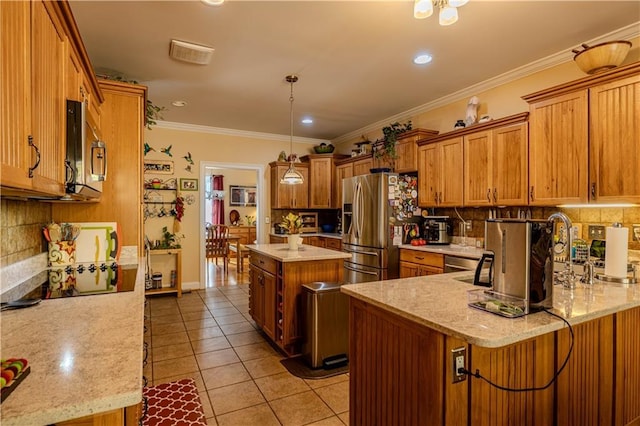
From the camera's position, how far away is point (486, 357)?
137 centimetres

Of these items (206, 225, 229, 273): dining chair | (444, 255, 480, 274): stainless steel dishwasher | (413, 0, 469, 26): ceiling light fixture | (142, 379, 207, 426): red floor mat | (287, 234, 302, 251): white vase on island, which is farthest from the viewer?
(206, 225, 229, 273): dining chair

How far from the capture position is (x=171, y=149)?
552cm

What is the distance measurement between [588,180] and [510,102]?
1372 millimetres

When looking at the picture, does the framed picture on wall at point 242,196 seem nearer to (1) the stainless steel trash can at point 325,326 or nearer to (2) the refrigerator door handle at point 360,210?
(2) the refrigerator door handle at point 360,210

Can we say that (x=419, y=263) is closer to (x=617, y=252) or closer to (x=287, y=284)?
(x=287, y=284)

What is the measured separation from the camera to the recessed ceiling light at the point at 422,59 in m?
3.13

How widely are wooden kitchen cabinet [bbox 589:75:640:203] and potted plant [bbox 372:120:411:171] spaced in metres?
2.34

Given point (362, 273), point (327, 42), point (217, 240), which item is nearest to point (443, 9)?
point (327, 42)

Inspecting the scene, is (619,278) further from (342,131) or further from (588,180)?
(342,131)

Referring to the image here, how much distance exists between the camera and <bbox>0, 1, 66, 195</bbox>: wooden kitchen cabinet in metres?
1.02

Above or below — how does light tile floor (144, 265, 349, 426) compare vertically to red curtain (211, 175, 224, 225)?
below

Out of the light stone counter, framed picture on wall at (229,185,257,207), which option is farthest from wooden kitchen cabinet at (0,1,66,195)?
framed picture on wall at (229,185,257,207)

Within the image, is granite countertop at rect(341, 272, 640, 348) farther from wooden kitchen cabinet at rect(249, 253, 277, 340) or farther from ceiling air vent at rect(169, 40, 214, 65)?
ceiling air vent at rect(169, 40, 214, 65)

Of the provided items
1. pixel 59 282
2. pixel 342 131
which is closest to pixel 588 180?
pixel 59 282
